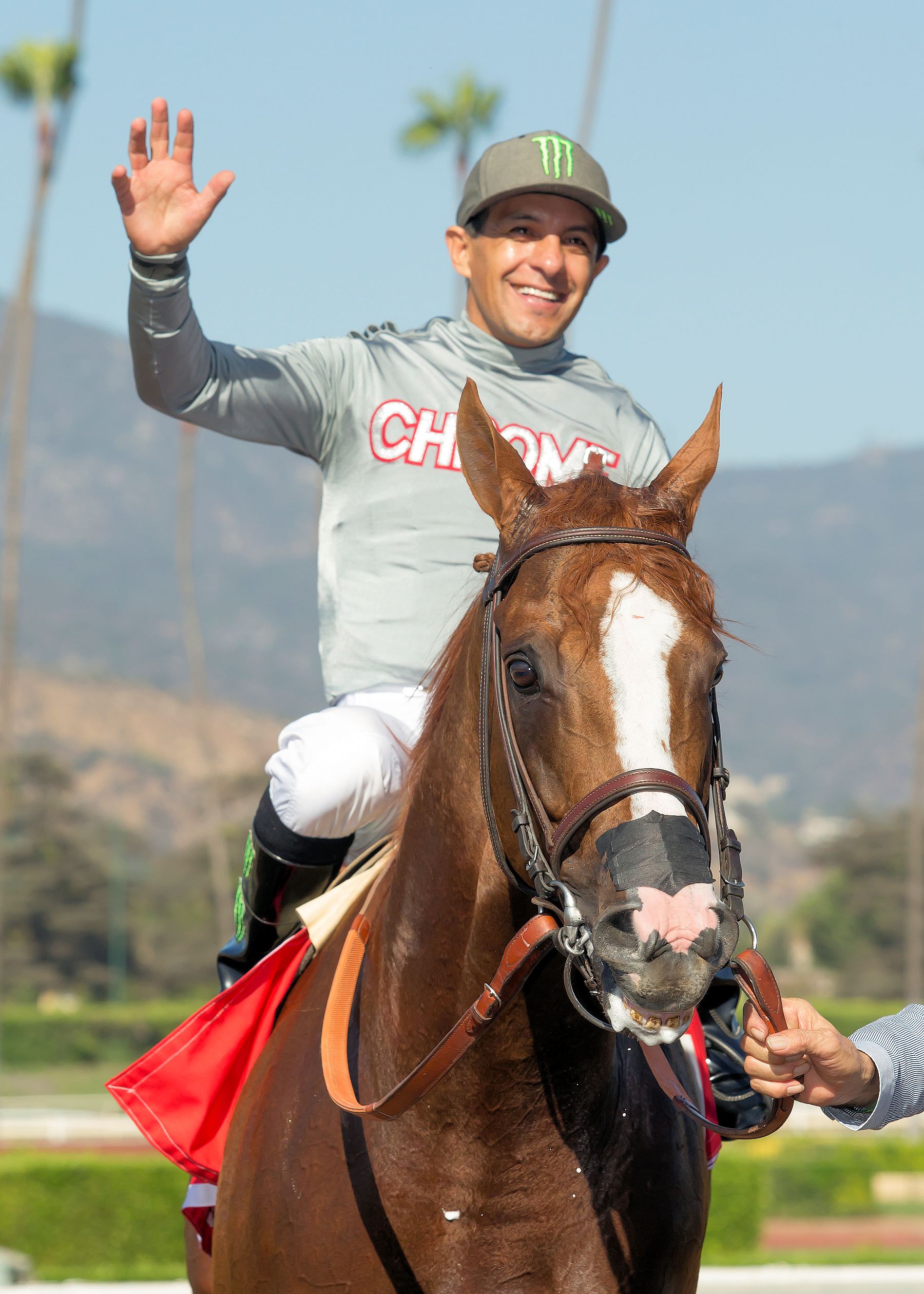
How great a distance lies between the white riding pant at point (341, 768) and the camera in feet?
11.5

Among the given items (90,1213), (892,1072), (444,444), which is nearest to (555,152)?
(444,444)

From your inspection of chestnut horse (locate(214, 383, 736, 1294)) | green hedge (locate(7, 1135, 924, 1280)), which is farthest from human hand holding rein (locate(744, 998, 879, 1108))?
green hedge (locate(7, 1135, 924, 1280))

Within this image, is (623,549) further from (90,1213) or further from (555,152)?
(90,1213)

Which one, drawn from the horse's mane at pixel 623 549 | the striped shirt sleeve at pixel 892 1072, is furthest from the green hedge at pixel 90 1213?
the horse's mane at pixel 623 549

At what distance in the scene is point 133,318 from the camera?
3611 millimetres

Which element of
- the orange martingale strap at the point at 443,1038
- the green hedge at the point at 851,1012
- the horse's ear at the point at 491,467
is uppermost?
the horse's ear at the point at 491,467

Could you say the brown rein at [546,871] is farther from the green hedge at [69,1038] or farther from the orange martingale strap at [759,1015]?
the green hedge at [69,1038]

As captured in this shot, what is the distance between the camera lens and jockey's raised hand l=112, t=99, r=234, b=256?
11.6 ft

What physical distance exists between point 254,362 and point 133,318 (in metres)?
0.42

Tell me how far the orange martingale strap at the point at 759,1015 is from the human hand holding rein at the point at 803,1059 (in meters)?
0.02

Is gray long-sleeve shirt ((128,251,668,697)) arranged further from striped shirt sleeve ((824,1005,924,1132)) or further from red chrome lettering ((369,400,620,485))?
striped shirt sleeve ((824,1005,924,1132))

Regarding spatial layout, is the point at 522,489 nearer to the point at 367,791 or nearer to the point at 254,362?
the point at 367,791

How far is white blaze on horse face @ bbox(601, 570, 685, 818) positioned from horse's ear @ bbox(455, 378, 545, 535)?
1.32 ft

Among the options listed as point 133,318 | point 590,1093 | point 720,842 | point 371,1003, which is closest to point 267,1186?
point 371,1003
